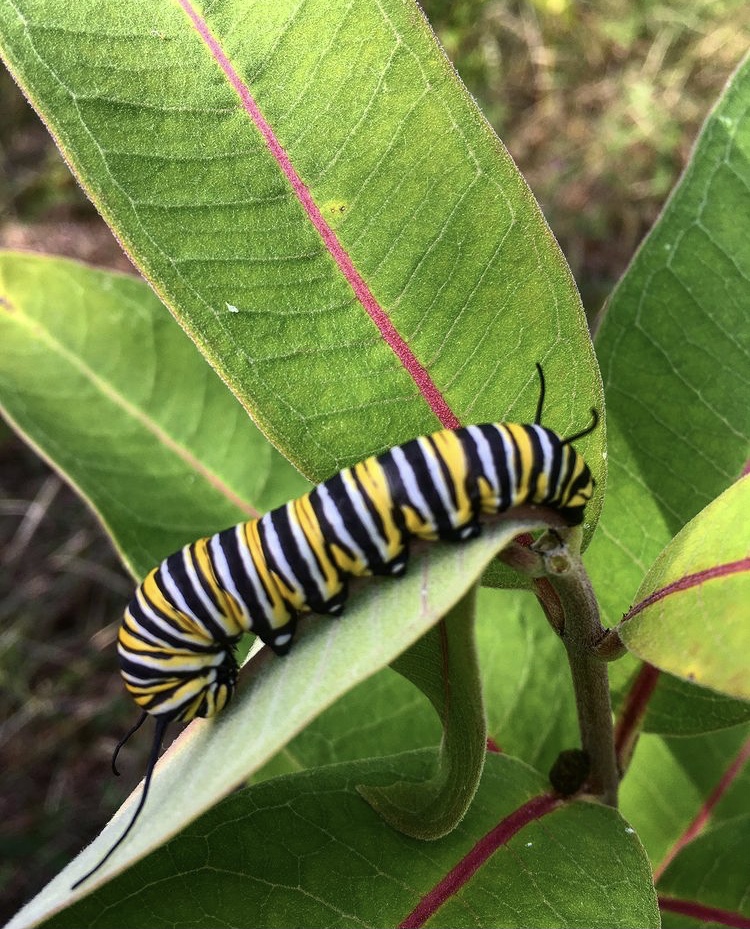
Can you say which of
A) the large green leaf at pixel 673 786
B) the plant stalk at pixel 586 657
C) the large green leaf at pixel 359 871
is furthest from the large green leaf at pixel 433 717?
the large green leaf at pixel 359 871

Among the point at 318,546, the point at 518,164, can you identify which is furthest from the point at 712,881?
the point at 518,164

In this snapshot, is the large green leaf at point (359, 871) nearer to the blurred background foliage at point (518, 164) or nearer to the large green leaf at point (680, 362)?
the large green leaf at point (680, 362)

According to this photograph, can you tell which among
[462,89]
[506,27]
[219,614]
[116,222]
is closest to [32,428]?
[219,614]

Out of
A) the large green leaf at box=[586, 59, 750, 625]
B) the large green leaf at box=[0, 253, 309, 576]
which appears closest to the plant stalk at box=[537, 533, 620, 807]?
the large green leaf at box=[586, 59, 750, 625]

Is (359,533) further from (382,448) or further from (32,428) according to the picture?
(32,428)

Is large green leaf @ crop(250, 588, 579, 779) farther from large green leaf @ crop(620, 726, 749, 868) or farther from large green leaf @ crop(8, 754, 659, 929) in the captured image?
large green leaf @ crop(8, 754, 659, 929)

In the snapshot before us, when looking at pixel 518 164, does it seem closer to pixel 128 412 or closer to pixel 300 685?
pixel 128 412
